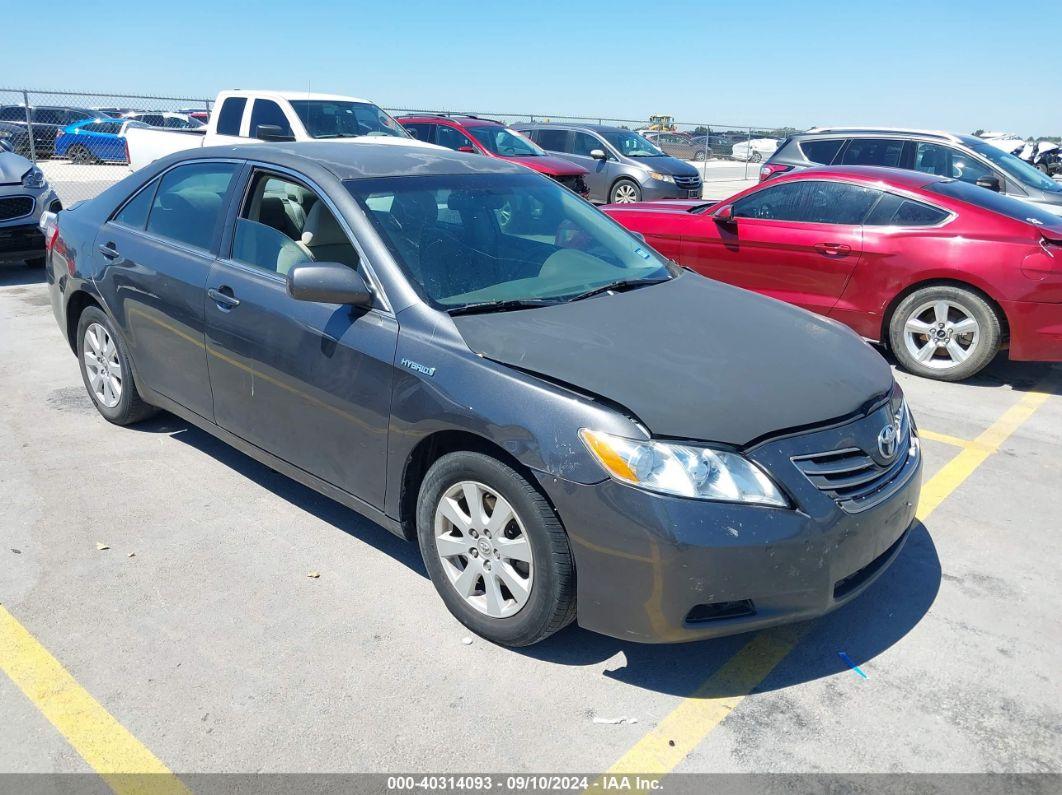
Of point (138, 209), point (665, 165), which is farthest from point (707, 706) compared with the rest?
point (665, 165)

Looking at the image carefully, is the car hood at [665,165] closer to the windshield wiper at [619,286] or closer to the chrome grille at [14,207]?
the chrome grille at [14,207]

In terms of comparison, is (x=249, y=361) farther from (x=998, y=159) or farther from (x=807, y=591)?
(x=998, y=159)

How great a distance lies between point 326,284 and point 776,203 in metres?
5.15

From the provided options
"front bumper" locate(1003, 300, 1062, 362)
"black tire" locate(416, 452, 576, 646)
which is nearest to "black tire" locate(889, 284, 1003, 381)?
"front bumper" locate(1003, 300, 1062, 362)

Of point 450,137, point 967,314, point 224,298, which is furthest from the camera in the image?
point 450,137

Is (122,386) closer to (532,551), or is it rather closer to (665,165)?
(532,551)

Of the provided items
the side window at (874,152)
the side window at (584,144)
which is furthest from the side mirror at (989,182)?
the side window at (584,144)

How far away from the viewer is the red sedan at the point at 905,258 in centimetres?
623

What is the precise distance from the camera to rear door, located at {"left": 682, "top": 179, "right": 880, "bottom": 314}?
6.96m

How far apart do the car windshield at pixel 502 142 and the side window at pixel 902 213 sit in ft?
29.4

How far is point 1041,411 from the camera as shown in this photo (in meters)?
6.14

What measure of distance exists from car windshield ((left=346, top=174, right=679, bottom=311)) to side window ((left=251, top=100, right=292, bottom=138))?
8.16 metres

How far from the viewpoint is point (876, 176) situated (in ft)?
23.2

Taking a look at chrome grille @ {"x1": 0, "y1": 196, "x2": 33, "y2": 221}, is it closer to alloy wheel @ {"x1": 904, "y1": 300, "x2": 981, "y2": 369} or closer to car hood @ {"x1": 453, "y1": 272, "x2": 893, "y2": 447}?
car hood @ {"x1": 453, "y1": 272, "x2": 893, "y2": 447}
